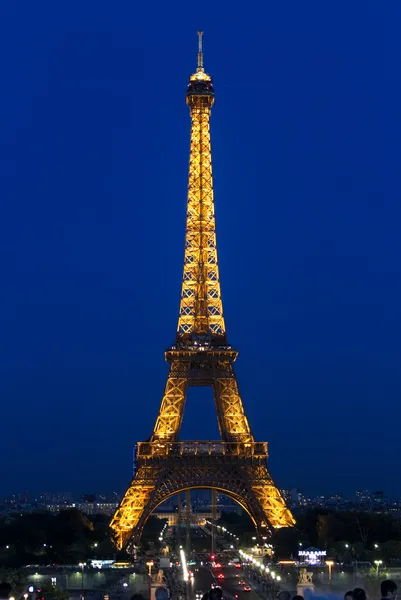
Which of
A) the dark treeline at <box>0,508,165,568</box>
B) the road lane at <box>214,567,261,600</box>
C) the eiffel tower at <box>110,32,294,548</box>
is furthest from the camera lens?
the eiffel tower at <box>110,32,294,548</box>

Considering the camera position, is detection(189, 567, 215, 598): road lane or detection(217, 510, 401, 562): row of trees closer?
detection(189, 567, 215, 598): road lane

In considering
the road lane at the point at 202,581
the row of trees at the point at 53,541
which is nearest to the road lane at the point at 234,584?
the road lane at the point at 202,581

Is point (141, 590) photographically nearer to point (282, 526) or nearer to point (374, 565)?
point (374, 565)

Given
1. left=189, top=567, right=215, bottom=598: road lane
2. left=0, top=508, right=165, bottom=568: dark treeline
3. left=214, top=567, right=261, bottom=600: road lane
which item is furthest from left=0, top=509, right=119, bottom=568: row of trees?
left=214, top=567, right=261, bottom=600: road lane

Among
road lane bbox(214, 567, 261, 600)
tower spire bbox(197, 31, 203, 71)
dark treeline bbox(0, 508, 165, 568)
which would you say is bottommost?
road lane bbox(214, 567, 261, 600)

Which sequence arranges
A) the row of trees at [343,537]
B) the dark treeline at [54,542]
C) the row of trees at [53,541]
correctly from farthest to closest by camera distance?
the row of trees at [343,537] < the row of trees at [53,541] < the dark treeline at [54,542]

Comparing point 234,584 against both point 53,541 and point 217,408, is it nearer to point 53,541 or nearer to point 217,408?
point 217,408

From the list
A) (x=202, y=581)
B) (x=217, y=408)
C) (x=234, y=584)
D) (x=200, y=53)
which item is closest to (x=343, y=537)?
(x=217, y=408)

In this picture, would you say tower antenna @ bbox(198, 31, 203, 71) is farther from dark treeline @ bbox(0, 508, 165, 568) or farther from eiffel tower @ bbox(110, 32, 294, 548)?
dark treeline @ bbox(0, 508, 165, 568)

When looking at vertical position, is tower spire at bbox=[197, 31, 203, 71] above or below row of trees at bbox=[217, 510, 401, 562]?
above

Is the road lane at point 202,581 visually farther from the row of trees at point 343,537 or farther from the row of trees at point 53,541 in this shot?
the row of trees at point 53,541
